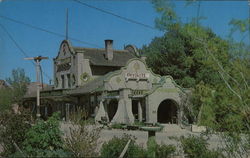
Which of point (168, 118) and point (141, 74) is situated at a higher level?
point (141, 74)

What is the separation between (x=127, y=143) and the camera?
27.6 feet

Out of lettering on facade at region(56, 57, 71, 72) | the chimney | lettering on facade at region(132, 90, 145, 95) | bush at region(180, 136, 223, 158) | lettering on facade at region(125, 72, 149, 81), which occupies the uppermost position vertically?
the chimney

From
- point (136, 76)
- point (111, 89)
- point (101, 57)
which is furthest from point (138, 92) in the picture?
point (101, 57)

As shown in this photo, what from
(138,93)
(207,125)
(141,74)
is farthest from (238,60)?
(141,74)

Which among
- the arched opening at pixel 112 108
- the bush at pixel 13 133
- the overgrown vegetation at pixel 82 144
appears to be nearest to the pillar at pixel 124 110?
the arched opening at pixel 112 108

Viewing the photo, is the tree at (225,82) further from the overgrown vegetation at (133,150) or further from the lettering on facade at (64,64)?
the lettering on facade at (64,64)

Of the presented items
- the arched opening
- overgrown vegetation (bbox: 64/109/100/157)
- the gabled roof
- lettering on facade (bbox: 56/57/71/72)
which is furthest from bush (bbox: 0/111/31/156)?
lettering on facade (bbox: 56/57/71/72)

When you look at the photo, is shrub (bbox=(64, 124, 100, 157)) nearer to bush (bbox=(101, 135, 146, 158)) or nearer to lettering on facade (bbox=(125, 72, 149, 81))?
bush (bbox=(101, 135, 146, 158))

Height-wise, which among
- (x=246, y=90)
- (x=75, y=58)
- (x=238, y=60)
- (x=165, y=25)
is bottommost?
(x=246, y=90)

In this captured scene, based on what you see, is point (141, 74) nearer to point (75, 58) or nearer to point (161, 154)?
point (75, 58)

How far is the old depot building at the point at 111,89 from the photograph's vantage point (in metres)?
27.5

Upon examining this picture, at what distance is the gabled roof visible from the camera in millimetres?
34125

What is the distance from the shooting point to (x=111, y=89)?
29.4 meters

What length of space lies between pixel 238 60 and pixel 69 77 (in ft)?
95.7
